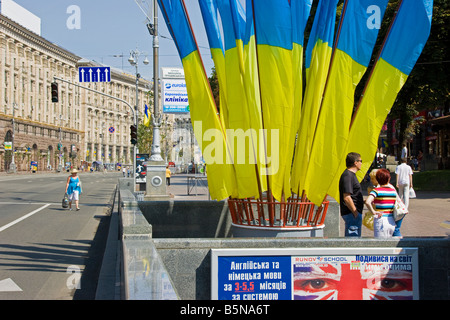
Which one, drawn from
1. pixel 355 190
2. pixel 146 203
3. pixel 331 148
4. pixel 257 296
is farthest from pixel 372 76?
pixel 146 203

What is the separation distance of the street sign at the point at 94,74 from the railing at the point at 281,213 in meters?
18.8

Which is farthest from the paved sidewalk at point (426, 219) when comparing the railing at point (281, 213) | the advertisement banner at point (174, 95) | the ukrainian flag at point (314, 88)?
the advertisement banner at point (174, 95)

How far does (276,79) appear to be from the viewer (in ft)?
23.1

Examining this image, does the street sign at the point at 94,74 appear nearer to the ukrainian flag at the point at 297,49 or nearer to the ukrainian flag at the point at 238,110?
the ukrainian flag at the point at 238,110

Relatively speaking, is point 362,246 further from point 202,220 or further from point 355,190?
point 202,220

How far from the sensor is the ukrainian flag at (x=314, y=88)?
7223 millimetres

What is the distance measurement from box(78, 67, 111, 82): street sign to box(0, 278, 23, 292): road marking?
1813 centimetres

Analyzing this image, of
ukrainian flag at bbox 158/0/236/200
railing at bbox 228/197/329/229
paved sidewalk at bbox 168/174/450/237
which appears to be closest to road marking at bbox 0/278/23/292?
ukrainian flag at bbox 158/0/236/200

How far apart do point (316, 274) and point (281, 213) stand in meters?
2.32

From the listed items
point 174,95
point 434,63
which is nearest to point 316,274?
point 174,95

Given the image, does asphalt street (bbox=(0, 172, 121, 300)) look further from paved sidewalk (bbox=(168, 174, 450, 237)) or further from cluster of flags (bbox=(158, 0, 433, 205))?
paved sidewalk (bbox=(168, 174, 450, 237))

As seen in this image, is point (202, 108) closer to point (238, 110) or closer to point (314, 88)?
point (238, 110)

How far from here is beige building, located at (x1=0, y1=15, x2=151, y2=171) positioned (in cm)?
7425
